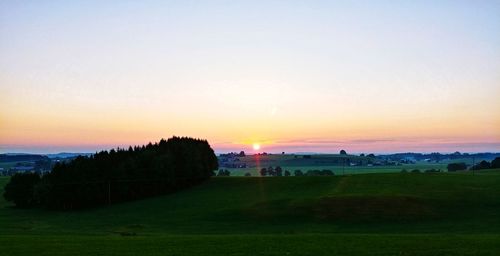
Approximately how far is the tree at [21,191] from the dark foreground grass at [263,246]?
77081mm

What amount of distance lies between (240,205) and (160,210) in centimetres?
1367

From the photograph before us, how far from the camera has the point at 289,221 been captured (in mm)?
65938

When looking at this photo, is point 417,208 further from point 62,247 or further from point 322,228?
point 62,247

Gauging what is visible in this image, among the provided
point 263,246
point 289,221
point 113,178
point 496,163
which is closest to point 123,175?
point 113,178

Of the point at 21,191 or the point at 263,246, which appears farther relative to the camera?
the point at 21,191

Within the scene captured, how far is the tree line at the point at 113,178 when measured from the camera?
99.3m

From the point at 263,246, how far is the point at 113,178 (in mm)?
78939

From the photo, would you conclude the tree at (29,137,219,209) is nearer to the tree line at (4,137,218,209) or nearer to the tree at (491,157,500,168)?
the tree line at (4,137,218,209)

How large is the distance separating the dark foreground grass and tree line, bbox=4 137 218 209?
2709 inches

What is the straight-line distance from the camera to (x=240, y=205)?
7850 cm

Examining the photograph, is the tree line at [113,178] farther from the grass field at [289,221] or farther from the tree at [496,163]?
the tree at [496,163]

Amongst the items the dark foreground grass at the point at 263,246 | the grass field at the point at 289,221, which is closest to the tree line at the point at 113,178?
the grass field at the point at 289,221

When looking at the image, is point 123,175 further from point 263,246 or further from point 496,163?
point 496,163

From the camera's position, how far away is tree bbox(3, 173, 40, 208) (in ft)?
343
